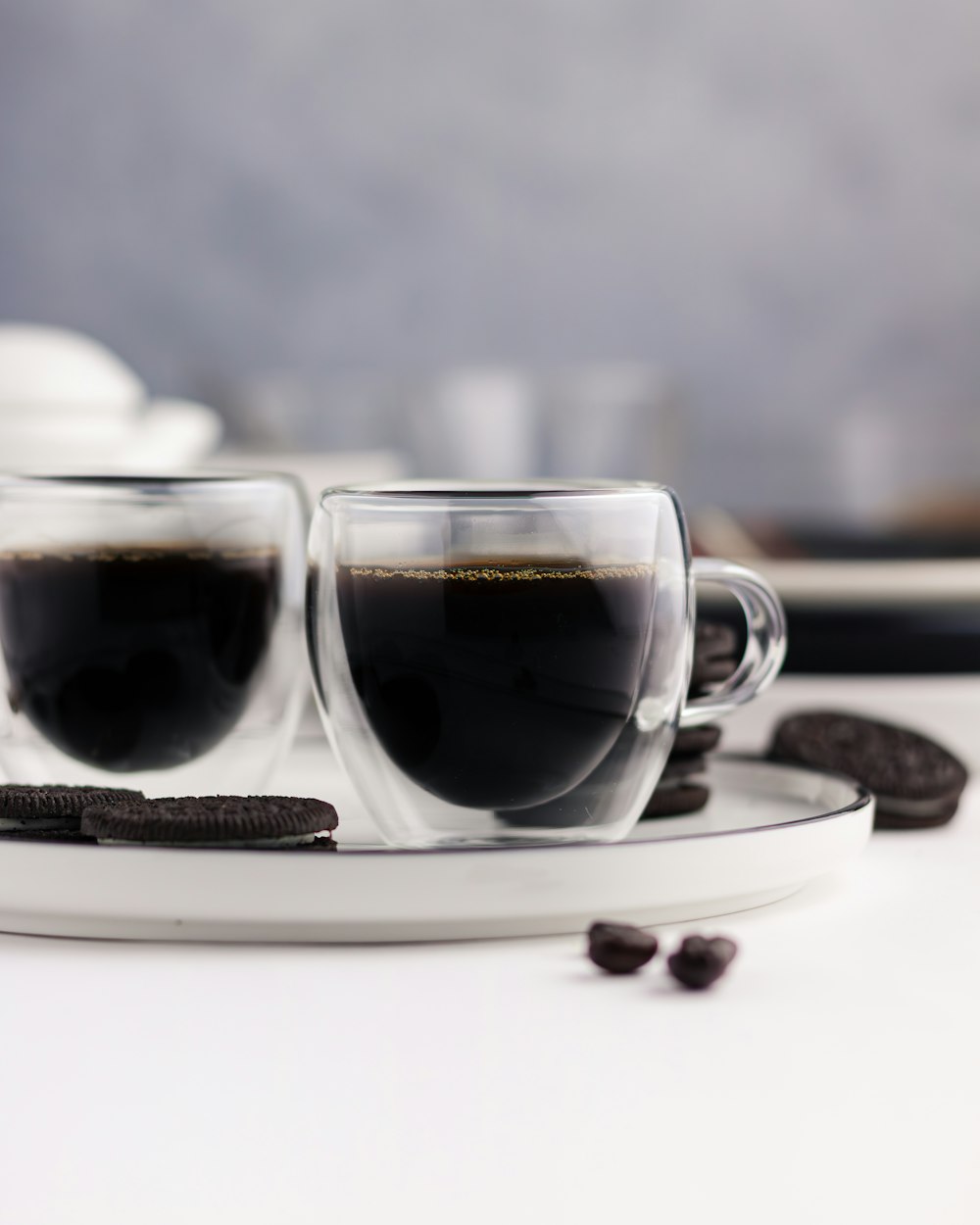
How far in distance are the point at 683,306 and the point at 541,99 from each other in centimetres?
57

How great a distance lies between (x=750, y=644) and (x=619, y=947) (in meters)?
0.22

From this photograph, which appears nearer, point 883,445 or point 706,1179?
point 706,1179

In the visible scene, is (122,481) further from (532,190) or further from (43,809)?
(532,190)

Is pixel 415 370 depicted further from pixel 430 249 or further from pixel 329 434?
pixel 329 434

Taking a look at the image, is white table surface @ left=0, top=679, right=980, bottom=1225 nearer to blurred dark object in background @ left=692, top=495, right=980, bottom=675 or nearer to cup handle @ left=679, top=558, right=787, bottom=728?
cup handle @ left=679, top=558, right=787, bottom=728

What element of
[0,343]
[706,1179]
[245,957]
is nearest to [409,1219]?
[706,1179]

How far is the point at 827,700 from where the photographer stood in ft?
3.36

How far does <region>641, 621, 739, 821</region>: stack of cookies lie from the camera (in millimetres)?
752

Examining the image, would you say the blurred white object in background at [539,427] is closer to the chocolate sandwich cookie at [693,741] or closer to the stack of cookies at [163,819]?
the chocolate sandwich cookie at [693,741]

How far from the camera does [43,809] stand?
0.61 m

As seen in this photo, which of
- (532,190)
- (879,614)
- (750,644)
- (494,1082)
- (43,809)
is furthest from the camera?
(532,190)

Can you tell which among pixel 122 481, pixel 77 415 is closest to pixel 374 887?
Result: pixel 122 481

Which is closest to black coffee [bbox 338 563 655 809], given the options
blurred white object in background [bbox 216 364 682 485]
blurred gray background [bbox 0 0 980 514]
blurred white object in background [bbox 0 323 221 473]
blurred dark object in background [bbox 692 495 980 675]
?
blurred dark object in background [bbox 692 495 980 675]

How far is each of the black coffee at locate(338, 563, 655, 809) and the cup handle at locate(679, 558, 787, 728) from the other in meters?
0.07
